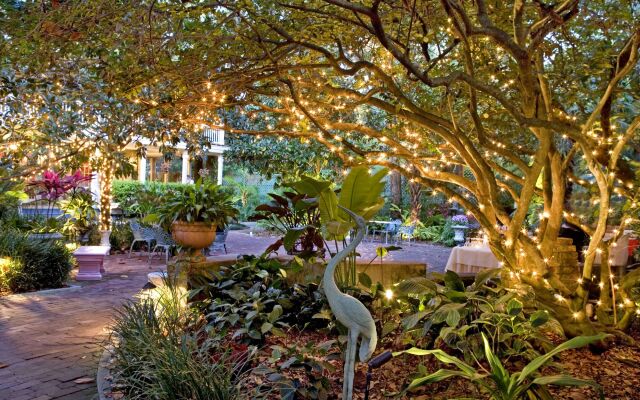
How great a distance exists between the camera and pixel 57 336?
16.9ft

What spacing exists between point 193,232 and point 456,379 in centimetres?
378

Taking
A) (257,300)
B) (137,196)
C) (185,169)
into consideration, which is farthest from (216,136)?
(257,300)

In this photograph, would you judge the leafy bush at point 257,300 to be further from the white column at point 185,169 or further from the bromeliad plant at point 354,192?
the white column at point 185,169

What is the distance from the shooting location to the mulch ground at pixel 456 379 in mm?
3152

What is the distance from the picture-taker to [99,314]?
613cm

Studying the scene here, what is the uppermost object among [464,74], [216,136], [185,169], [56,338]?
[216,136]

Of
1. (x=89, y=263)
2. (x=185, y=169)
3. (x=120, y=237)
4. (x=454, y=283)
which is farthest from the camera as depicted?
(x=185, y=169)

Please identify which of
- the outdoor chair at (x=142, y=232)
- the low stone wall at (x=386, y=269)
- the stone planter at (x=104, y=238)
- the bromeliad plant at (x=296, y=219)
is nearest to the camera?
the bromeliad plant at (x=296, y=219)

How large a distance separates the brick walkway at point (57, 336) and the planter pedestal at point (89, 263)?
0.66 ft

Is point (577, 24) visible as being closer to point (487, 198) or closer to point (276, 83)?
point (487, 198)

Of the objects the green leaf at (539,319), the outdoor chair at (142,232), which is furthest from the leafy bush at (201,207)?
the outdoor chair at (142,232)

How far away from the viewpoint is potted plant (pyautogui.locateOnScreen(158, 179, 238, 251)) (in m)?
6.22

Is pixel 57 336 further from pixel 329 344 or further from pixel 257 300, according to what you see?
pixel 329 344

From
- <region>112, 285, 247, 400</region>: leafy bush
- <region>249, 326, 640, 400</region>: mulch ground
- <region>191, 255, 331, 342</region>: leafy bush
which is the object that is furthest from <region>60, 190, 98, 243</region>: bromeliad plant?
<region>249, 326, 640, 400</region>: mulch ground
